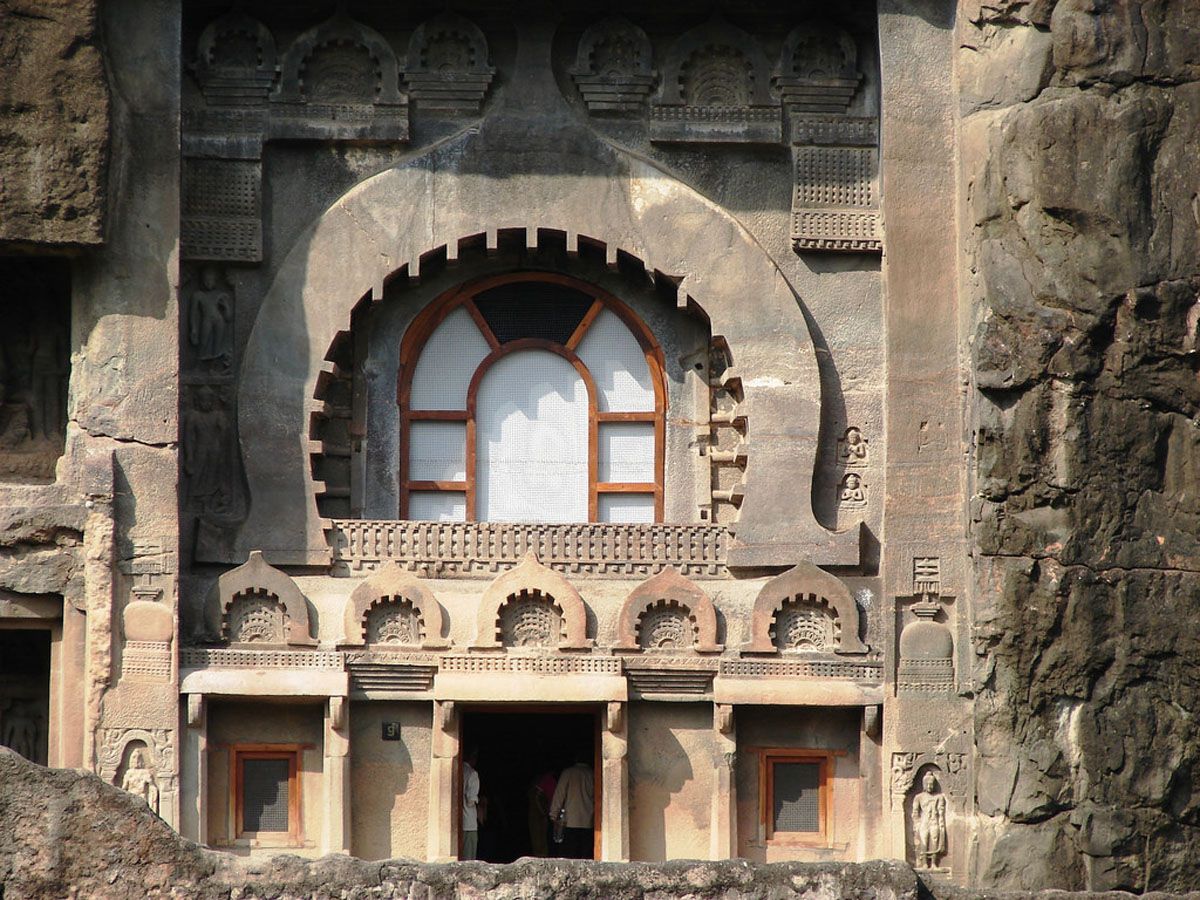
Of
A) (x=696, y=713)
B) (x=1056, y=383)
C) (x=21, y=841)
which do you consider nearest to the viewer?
(x=21, y=841)

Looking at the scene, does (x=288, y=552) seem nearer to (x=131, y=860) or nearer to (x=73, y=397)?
(x=73, y=397)

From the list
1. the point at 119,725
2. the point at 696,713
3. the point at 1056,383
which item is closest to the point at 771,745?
the point at 696,713

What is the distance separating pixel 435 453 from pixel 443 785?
2.64 meters

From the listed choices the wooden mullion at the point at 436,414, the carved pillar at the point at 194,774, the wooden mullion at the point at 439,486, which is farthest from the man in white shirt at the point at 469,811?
the wooden mullion at the point at 436,414

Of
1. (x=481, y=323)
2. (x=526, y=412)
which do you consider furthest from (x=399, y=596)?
(x=481, y=323)

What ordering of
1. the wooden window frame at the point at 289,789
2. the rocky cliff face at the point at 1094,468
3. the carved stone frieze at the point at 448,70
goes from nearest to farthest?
the rocky cliff face at the point at 1094,468 < the wooden window frame at the point at 289,789 < the carved stone frieze at the point at 448,70

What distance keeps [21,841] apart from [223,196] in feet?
18.7

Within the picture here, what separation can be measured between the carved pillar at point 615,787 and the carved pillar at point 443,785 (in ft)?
3.58

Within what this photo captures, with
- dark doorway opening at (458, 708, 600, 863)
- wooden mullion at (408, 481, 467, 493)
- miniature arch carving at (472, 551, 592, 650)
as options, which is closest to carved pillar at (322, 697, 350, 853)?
miniature arch carving at (472, 551, 592, 650)

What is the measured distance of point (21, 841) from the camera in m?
11.3

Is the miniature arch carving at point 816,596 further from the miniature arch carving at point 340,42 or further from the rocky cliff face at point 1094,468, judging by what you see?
the miniature arch carving at point 340,42

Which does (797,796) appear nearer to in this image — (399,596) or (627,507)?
(627,507)

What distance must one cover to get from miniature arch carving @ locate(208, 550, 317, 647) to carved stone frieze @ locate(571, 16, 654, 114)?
4.29 metres

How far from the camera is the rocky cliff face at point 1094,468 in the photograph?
13734 mm
